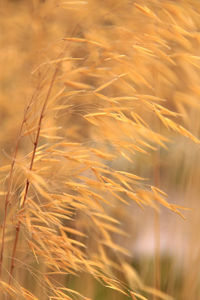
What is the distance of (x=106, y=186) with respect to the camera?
69 cm

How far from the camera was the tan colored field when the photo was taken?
69 centimetres

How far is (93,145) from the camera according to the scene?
112cm

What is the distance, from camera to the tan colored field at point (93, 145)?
0.69 metres

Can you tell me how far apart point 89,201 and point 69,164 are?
15cm

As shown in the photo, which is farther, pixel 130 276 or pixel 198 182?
pixel 198 182

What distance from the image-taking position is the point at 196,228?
0.97 metres

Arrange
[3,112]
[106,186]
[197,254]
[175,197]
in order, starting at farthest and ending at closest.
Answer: [175,197], [3,112], [197,254], [106,186]

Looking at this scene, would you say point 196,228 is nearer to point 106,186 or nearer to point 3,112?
point 106,186

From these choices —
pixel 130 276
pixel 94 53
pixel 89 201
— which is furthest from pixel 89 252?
pixel 94 53

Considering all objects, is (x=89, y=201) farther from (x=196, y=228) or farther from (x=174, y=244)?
(x=174, y=244)

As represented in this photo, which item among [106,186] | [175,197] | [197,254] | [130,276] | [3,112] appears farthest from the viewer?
[175,197]

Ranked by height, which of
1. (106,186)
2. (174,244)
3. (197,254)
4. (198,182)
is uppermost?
Result: (106,186)

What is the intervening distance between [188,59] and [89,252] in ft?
1.61

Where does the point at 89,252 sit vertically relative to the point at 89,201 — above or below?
below
